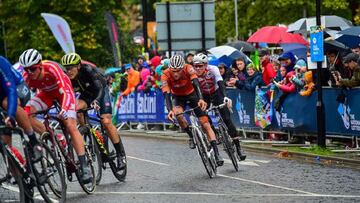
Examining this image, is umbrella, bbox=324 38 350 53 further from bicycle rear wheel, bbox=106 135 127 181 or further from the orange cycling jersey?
bicycle rear wheel, bbox=106 135 127 181

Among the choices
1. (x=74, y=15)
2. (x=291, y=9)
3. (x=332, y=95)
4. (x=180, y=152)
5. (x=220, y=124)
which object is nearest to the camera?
(x=220, y=124)

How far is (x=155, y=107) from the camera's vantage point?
2731 cm

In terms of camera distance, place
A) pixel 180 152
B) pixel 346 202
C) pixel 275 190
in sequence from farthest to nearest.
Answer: pixel 180 152 < pixel 275 190 < pixel 346 202

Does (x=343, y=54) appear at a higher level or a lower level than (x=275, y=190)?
higher

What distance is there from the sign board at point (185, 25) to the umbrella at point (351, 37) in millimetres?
9907

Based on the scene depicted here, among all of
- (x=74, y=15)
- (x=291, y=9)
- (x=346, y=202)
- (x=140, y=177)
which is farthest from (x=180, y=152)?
(x=74, y=15)

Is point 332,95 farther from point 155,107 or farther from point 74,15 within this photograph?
point 74,15

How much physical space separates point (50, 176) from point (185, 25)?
18.6 m

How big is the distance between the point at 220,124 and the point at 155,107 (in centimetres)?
1106

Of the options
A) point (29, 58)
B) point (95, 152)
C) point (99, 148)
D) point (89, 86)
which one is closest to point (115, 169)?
point (99, 148)

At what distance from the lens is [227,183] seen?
14445mm

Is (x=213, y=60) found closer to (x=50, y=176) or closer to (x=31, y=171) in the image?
(x=50, y=176)

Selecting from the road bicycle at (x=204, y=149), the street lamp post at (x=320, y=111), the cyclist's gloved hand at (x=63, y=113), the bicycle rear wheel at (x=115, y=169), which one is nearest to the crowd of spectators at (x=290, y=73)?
the street lamp post at (x=320, y=111)

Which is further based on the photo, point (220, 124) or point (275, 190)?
point (220, 124)
